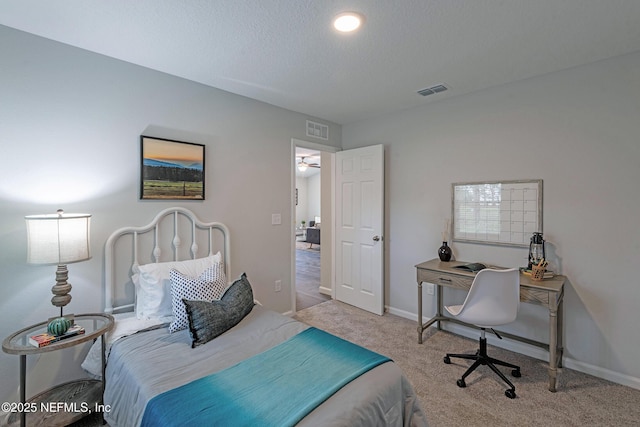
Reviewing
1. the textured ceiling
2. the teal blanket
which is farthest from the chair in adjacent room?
the textured ceiling

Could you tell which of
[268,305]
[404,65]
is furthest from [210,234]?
[404,65]

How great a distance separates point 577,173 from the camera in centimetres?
245

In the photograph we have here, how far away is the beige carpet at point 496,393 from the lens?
1.90 meters

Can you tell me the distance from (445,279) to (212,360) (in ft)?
6.92

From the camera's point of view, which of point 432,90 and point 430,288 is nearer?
point 432,90

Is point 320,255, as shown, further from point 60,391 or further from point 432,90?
point 60,391

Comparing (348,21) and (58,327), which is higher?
(348,21)

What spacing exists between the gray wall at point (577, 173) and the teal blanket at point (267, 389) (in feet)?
6.58

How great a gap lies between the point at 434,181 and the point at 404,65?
140 centimetres

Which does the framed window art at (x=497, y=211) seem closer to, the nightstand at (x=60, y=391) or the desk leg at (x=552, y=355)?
the desk leg at (x=552, y=355)

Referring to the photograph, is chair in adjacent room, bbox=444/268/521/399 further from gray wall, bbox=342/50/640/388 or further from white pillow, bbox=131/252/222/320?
white pillow, bbox=131/252/222/320

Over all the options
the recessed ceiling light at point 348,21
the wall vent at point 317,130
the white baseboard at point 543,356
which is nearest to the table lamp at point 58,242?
the recessed ceiling light at point 348,21

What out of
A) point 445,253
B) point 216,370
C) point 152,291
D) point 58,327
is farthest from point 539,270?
point 58,327

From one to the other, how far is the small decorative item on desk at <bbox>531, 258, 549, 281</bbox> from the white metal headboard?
8.86 feet
